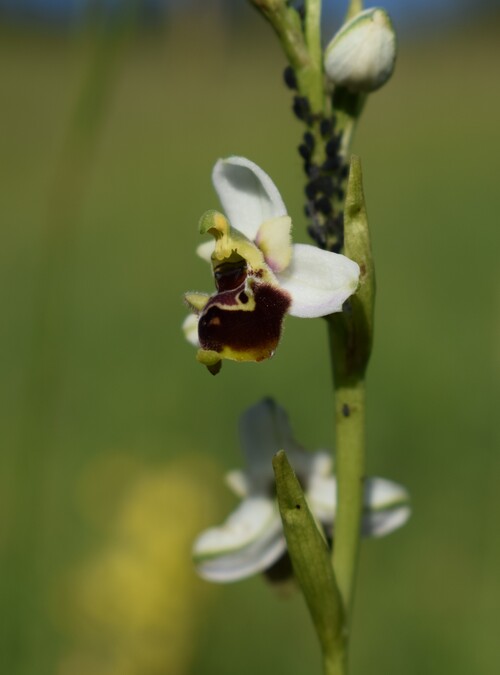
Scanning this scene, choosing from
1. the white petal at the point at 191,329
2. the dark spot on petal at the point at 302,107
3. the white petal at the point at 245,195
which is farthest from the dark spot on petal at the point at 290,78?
the white petal at the point at 191,329

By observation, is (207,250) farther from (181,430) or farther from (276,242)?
(181,430)

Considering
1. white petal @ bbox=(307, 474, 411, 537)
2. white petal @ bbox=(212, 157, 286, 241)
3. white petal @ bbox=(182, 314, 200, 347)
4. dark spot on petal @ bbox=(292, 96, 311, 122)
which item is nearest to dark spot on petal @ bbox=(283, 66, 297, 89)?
dark spot on petal @ bbox=(292, 96, 311, 122)

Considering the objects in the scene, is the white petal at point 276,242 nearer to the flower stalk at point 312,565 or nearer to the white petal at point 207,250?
the white petal at point 207,250

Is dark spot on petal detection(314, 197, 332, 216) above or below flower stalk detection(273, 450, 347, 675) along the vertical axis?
above

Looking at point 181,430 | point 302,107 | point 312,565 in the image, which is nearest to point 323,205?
point 302,107

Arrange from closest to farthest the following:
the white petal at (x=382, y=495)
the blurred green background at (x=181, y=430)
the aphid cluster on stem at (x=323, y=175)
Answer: the aphid cluster on stem at (x=323, y=175) < the white petal at (x=382, y=495) < the blurred green background at (x=181, y=430)

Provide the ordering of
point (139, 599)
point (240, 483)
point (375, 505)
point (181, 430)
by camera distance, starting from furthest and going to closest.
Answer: point (181, 430) < point (139, 599) < point (240, 483) < point (375, 505)

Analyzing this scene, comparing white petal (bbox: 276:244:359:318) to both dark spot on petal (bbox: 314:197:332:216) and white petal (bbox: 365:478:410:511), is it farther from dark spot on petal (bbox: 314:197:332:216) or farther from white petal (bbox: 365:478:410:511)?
white petal (bbox: 365:478:410:511)
